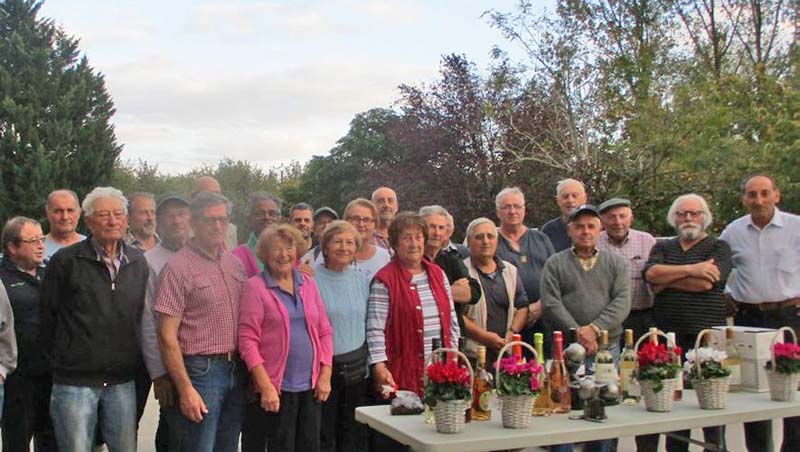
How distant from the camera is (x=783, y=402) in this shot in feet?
12.1

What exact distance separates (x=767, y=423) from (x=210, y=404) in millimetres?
2748

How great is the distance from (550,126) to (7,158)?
65.8 feet

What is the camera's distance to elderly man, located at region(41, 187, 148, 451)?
3621 millimetres

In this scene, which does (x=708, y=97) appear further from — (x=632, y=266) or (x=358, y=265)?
(x=358, y=265)

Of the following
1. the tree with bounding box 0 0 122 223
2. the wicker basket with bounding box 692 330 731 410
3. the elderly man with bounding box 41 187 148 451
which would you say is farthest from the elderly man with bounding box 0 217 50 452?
the tree with bounding box 0 0 122 223

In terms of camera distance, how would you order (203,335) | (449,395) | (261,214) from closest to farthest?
(449,395)
(203,335)
(261,214)

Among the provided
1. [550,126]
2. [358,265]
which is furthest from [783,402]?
[550,126]

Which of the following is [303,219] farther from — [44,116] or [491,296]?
[44,116]

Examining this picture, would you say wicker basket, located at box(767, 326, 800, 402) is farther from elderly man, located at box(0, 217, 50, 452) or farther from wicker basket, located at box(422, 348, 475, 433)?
elderly man, located at box(0, 217, 50, 452)

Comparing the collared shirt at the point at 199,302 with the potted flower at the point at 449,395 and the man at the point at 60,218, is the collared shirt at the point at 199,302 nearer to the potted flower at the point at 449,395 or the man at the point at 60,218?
the potted flower at the point at 449,395

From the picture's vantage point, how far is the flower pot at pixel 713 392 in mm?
3512

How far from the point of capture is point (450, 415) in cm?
305

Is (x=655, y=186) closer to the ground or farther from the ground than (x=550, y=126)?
closer to the ground

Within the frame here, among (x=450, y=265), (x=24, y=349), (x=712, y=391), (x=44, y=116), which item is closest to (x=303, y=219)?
(x=450, y=265)
